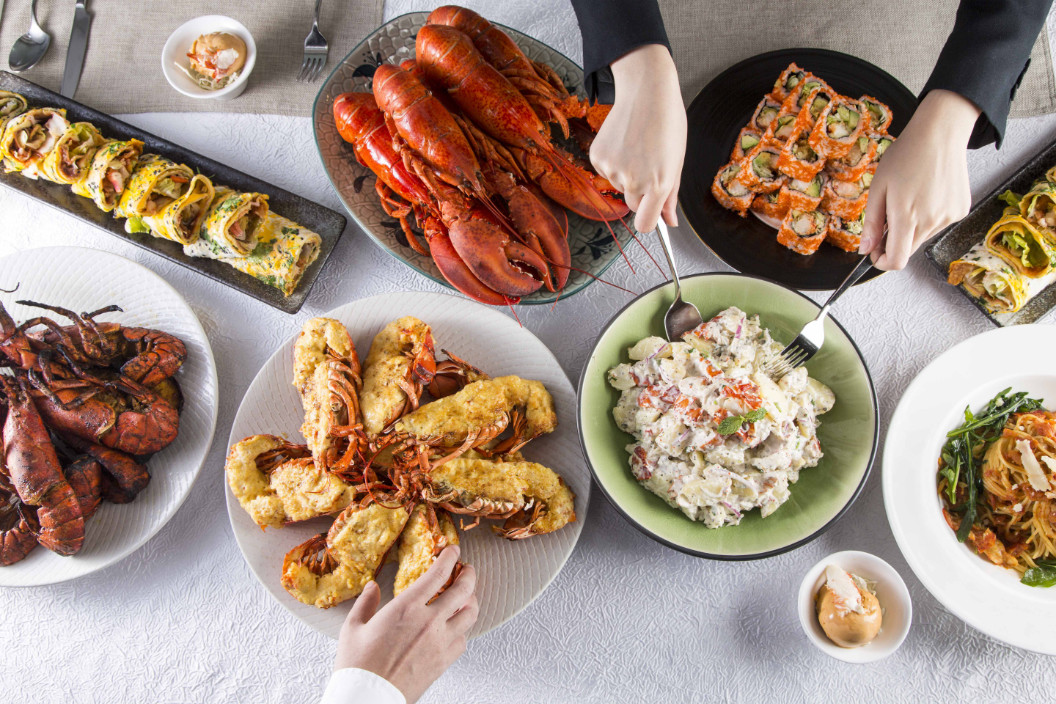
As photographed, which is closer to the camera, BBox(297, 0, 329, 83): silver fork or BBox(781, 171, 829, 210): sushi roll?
BBox(781, 171, 829, 210): sushi roll

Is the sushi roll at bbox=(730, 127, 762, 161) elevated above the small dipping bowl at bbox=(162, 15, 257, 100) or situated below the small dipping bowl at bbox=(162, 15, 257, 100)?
below

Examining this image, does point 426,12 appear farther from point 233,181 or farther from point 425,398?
point 425,398

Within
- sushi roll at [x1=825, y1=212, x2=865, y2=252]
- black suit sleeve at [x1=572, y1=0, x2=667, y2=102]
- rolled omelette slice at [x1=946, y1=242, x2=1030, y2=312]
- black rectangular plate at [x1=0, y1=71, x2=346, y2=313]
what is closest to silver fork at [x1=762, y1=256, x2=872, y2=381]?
sushi roll at [x1=825, y1=212, x2=865, y2=252]

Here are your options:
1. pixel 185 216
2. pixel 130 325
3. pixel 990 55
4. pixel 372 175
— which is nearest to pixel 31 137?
pixel 185 216

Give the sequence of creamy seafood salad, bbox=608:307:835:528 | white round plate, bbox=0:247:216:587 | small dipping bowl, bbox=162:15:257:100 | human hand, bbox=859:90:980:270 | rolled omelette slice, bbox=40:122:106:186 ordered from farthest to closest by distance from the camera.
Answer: small dipping bowl, bbox=162:15:257:100, rolled omelette slice, bbox=40:122:106:186, white round plate, bbox=0:247:216:587, creamy seafood salad, bbox=608:307:835:528, human hand, bbox=859:90:980:270

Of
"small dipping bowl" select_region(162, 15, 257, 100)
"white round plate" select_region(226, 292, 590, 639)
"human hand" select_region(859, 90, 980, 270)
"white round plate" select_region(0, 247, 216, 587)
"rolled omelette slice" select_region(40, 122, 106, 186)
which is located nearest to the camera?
"human hand" select_region(859, 90, 980, 270)

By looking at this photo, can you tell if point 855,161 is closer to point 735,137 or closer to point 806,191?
point 806,191

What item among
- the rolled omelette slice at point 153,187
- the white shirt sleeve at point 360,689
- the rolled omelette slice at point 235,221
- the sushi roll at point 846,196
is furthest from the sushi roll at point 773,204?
the rolled omelette slice at point 153,187

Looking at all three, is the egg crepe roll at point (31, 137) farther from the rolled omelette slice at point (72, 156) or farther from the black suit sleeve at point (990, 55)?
the black suit sleeve at point (990, 55)

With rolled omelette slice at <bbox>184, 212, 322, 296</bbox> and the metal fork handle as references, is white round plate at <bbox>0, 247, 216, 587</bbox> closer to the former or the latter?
rolled omelette slice at <bbox>184, 212, 322, 296</bbox>

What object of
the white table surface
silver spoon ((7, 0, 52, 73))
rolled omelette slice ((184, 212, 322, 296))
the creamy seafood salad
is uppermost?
silver spoon ((7, 0, 52, 73))
